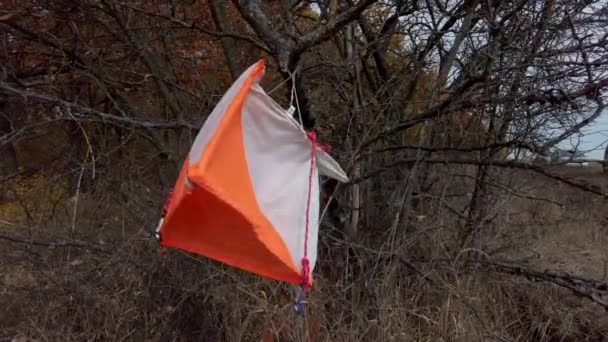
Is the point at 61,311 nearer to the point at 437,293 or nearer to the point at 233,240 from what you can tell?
the point at 233,240

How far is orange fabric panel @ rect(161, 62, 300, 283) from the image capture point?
6.88 ft

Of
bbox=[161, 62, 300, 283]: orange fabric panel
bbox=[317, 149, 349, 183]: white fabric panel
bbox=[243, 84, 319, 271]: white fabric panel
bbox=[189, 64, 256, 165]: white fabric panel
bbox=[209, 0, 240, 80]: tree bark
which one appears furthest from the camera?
bbox=[209, 0, 240, 80]: tree bark

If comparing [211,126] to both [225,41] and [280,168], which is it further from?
[225,41]

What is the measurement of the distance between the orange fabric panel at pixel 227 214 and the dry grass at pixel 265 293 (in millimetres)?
1082

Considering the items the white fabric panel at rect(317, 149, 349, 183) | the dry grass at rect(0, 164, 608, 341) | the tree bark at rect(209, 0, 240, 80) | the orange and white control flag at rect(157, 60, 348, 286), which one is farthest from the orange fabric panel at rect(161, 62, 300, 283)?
the tree bark at rect(209, 0, 240, 80)

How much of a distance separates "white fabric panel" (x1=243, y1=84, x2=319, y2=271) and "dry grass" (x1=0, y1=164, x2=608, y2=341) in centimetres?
97

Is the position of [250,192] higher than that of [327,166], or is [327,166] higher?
[327,166]

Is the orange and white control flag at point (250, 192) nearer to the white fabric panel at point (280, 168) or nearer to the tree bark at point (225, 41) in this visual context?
the white fabric panel at point (280, 168)

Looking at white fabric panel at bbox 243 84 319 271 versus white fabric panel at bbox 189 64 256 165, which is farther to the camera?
white fabric panel at bbox 243 84 319 271

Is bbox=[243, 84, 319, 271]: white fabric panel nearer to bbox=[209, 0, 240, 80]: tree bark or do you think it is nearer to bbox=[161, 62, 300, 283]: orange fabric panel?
bbox=[161, 62, 300, 283]: orange fabric panel

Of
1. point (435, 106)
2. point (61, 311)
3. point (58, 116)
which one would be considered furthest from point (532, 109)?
point (61, 311)

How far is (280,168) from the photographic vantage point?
2.59 m

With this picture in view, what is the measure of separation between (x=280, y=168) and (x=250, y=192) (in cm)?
33

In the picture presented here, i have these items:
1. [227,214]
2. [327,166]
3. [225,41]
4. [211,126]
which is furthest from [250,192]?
[225,41]
